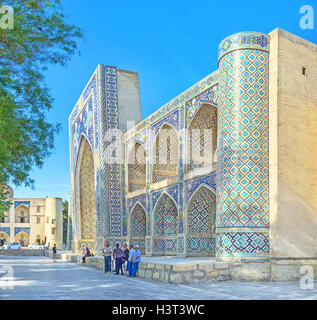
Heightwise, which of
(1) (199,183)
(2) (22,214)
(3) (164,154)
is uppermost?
(3) (164,154)

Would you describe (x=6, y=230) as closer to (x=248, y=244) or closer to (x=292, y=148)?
(x=248, y=244)

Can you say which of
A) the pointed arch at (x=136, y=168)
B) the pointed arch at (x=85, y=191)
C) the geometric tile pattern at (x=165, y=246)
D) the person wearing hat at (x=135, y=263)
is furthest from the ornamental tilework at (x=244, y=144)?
the pointed arch at (x=85, y=191)

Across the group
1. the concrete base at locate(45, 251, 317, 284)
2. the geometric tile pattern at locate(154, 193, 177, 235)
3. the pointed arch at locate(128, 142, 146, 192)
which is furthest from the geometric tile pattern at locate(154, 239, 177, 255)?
the concrete base at locate(45, 251, 317, 284)

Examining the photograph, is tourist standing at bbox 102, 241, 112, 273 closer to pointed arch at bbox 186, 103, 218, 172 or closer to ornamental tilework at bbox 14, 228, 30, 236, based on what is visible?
pointed arch at bbox 186, 103, 218, 172

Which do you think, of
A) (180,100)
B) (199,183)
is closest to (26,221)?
(180,100)

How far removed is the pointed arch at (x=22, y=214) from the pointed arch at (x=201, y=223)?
1292 inches

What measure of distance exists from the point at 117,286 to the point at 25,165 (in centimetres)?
284

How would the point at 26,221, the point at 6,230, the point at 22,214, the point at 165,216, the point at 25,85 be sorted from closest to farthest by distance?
1. the point at 25,85
2. the point at 165,216
3. the point at 6,230
4. the point at 26,221
5. the point at 22,214

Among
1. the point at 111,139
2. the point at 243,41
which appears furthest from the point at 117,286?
the point at 111,139

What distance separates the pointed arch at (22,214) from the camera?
41.9 meters

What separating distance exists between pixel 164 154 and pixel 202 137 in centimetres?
228

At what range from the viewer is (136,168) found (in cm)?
1708

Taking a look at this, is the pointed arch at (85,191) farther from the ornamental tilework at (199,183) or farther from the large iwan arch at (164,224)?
the ornamental tilework at (199,183)
